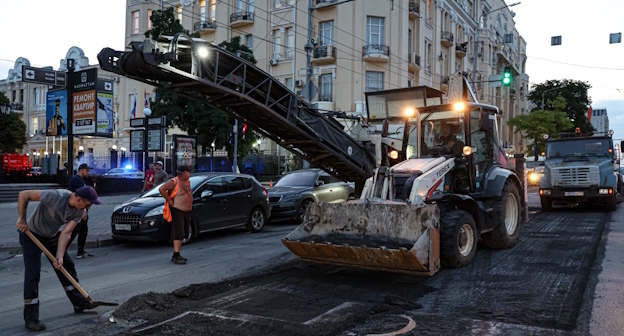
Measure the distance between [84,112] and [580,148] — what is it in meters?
18.8

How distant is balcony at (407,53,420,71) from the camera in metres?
37.3

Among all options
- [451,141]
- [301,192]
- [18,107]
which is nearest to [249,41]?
[301,192]

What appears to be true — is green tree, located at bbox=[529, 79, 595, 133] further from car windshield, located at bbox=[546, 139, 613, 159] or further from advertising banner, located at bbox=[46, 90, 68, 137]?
advertising banner, located at bbox=[46, 90, 68, 137]

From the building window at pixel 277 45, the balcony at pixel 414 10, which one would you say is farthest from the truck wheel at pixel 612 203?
the building window at pixel 277 45

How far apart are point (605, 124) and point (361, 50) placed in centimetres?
12501

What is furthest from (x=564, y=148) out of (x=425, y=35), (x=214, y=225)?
(x=425, y=35)

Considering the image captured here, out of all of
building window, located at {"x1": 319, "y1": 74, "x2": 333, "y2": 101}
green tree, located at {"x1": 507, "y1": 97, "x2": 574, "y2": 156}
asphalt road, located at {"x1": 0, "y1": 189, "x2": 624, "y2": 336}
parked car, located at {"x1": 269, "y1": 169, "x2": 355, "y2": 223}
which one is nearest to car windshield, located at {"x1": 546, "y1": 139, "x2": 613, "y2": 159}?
parked car, located at {"x1": 269, "y1": 169, "x2": 355, "y2": 223}

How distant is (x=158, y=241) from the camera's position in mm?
12477

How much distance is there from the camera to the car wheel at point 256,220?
45.4 feet

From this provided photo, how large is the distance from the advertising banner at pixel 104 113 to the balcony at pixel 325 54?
1483cm

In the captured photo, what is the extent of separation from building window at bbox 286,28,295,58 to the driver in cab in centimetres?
2864

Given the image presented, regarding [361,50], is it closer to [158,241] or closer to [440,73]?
[440,73]

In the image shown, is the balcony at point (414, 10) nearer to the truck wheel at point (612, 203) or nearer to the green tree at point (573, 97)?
the truck wheel at point (612, 203)

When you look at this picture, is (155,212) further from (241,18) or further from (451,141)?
(241,18)
